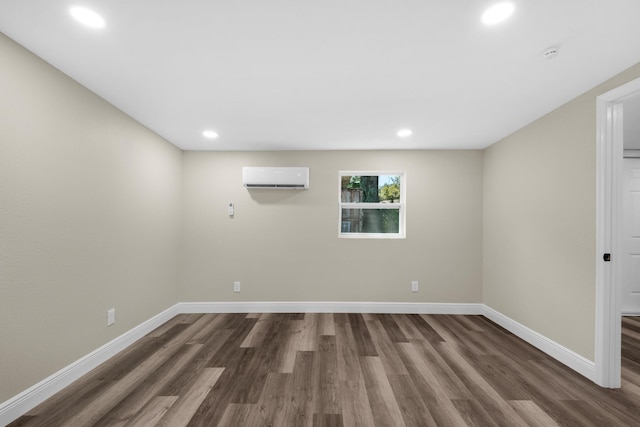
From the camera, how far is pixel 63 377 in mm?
1978

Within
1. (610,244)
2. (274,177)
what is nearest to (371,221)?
(274,177)

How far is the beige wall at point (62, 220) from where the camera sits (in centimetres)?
165

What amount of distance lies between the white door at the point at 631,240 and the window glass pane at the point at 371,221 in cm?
323

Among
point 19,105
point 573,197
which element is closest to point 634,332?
point 573,197

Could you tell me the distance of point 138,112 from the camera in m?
2.64

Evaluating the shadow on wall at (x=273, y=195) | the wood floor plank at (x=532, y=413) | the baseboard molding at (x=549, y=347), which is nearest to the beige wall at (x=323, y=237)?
the shadow on wall at (x=273, y=195)

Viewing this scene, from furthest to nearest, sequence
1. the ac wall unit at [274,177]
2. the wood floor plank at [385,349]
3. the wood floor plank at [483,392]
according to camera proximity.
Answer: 1. the ac wall unit at [274,177]
2. the wood floor plank at [385,349]
3. the wood floor plank at [483,392]

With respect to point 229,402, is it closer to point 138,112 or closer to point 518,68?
point 138,112

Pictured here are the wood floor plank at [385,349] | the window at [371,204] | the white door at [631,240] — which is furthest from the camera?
the window at [371,204]

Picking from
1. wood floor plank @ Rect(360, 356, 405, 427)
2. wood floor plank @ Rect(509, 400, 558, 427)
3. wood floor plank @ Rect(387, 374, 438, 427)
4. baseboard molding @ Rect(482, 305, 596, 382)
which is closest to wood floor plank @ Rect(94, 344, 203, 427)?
wood floor plank @ Rect(360, 356, 405, 427)

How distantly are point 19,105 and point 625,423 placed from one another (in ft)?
14.0

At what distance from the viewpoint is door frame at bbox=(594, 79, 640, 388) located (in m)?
2.02

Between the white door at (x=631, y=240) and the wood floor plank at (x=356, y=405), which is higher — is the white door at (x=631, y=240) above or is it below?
above

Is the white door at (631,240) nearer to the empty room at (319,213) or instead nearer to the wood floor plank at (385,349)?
the empty room at (319,213)
